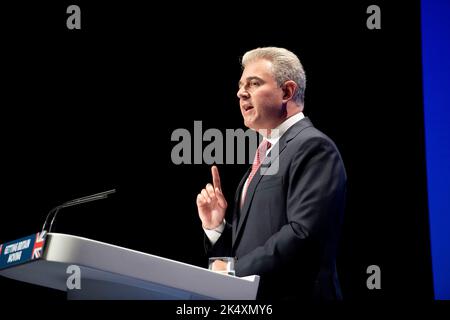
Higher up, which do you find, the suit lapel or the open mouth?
the open mouth

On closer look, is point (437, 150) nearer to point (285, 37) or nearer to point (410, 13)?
point (410, 13)

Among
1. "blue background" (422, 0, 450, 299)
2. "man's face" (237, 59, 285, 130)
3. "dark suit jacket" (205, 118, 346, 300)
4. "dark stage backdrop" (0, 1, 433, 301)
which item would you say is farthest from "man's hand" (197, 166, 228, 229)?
"blue background" (422, 0, 450, 299)

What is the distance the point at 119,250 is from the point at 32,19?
6.73ft

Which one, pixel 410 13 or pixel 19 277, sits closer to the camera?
pixel 19 277

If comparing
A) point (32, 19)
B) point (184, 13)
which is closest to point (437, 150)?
point (184, 13)

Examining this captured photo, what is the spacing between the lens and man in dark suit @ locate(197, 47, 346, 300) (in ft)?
6.39

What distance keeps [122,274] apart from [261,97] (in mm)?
1150

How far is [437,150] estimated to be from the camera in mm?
3014

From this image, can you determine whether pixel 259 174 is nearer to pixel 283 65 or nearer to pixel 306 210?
pixel 306 210

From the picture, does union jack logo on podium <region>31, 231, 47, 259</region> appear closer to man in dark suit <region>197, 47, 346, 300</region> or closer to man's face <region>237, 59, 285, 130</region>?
man in dark suit <region>197, 47, 346, 300</region>

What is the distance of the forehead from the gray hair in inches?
0.7

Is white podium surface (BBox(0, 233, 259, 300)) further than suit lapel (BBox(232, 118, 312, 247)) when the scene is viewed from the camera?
No

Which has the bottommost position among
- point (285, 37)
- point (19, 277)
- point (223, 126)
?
point (19, 277)

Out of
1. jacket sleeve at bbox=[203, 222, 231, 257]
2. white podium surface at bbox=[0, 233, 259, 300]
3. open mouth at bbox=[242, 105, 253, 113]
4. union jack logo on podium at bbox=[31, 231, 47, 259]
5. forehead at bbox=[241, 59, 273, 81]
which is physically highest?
forehead at bbox=[241, 59, 273, 81]
